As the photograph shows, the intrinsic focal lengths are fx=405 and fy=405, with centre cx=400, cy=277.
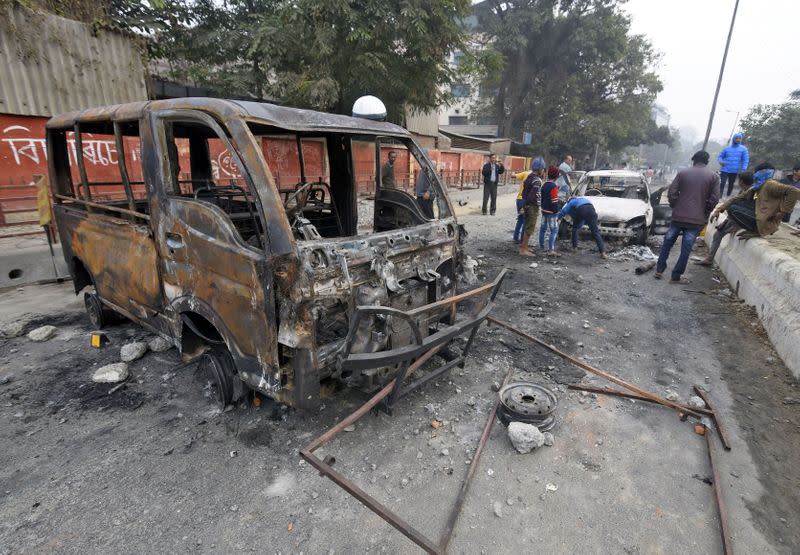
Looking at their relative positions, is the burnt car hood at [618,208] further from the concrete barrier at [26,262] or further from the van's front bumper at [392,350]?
the concrete barrier at [26,262]

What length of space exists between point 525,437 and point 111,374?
10.7ft

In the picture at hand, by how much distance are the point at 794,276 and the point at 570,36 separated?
32.1 meters

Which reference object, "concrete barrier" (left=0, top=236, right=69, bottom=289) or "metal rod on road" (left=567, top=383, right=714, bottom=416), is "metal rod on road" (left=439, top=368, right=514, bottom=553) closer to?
"metal rod on road" (left=567, top=383, right=714, bottom=416)

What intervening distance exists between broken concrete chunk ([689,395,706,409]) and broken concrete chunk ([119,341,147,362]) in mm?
4667

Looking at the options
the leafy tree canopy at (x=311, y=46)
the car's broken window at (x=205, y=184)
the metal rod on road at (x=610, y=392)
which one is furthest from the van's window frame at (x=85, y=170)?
the leafy tree canopy at (x=311, y=46)

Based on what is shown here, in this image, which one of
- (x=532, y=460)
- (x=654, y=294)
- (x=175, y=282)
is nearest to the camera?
(x=532, y=460)

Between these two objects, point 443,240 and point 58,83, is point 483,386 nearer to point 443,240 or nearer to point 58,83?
point 443,240

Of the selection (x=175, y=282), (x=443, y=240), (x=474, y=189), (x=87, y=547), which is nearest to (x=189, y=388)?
(x=175, y=282)

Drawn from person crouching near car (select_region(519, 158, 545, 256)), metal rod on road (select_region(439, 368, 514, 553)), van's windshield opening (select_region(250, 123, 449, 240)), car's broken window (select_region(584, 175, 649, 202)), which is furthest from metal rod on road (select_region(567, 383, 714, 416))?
car's broken window (select_region(584, 175, 649, 202))

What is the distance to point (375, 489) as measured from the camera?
7.70 feet

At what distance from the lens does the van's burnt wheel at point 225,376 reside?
2893 mm

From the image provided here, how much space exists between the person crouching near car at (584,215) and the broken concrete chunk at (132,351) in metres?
6.81

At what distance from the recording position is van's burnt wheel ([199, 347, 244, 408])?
289 cm

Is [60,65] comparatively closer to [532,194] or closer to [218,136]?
[218,136]
